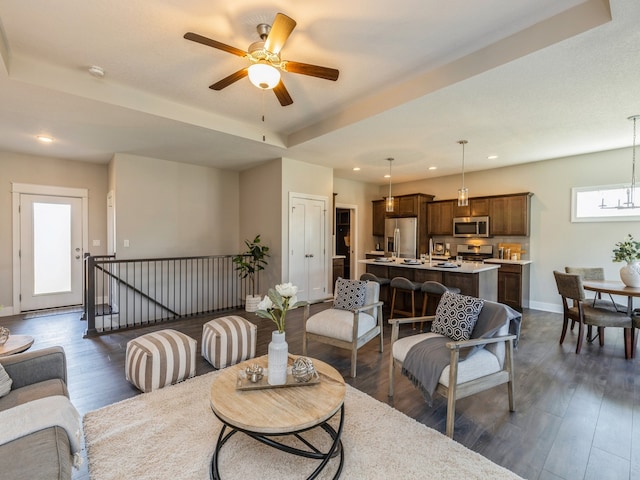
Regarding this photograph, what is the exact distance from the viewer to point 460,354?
7.89 feet

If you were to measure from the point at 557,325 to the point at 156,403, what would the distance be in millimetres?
5668

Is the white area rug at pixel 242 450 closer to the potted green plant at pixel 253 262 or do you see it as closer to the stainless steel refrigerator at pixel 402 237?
the potted green plant at pixel 253 262

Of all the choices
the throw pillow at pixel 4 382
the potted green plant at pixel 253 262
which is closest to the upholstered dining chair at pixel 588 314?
the potted green plant at pixel 253 262

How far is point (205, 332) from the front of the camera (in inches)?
134

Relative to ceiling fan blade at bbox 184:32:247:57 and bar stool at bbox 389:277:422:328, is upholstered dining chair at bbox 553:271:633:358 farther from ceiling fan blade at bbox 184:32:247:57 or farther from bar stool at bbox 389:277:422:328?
ceiling fan blade at bbox 184:32:247:57

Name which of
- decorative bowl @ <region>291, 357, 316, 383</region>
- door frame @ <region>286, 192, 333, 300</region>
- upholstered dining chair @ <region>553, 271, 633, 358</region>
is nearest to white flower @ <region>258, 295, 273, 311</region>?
decorative bowl @ <region>291, 357, 316, 383</region>

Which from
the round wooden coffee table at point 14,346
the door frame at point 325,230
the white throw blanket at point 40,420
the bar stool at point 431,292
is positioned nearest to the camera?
the white throw blanket at point 40,420

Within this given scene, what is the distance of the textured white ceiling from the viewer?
2346 mm

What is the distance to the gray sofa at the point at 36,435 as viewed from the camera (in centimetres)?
124

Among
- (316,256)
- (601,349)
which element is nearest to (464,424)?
(601,349)

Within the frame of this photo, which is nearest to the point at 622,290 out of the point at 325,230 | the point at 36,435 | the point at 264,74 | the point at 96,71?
the point at 264,74

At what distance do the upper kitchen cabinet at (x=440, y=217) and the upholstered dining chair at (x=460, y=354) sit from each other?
4.82 m

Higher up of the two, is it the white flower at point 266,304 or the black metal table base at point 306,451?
the white flower at point 266,304

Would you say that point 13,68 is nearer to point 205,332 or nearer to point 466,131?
point 205,332
